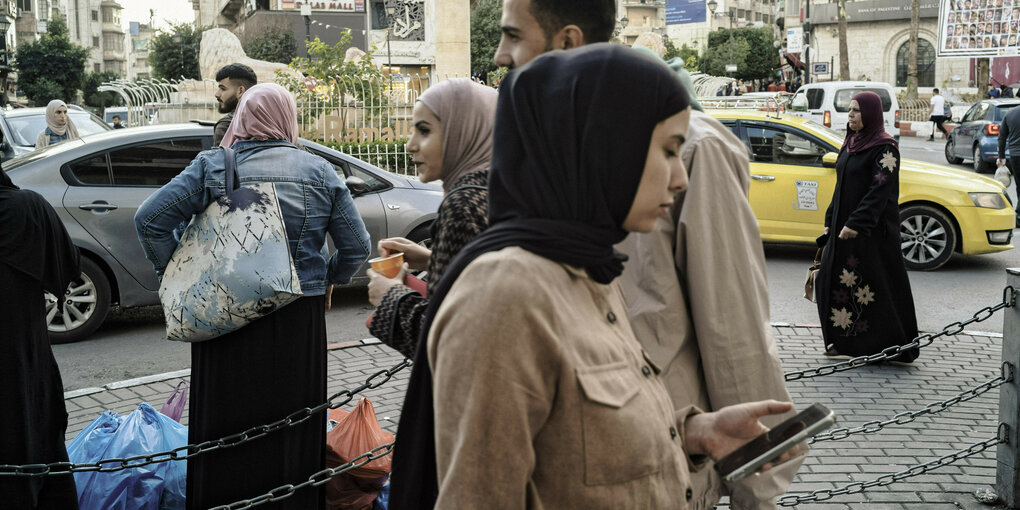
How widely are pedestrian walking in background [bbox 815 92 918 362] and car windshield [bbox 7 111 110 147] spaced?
40.5ft

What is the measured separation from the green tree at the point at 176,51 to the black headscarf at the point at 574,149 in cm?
6657

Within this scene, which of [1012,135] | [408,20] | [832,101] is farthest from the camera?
[408,20]

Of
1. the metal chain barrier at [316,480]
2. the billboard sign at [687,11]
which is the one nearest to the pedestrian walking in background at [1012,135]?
the metal chain barrier at [316,480]

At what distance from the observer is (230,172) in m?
3.67

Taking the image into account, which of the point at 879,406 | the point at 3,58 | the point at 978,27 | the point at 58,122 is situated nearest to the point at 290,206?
the point at 879,406

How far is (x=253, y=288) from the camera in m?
3.53

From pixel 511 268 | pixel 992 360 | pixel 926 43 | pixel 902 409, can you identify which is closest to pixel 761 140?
pixel 992 360

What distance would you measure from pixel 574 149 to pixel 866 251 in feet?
18.9

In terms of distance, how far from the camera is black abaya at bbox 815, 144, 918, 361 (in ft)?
21.7

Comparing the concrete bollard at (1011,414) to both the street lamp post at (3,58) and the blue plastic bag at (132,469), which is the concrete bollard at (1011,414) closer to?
the blue plastic bag at (132,469)

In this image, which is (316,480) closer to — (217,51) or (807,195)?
(807,195)

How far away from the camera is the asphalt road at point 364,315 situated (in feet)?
23.5

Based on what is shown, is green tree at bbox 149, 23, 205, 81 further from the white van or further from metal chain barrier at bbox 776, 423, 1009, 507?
metal chain barrier at bbox 776, 423, 1009, 507

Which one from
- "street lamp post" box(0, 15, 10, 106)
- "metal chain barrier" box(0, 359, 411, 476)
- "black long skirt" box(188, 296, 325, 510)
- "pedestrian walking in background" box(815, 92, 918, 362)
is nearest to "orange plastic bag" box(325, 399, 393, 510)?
"black long skirt" box(188, 296, 325, 510)
